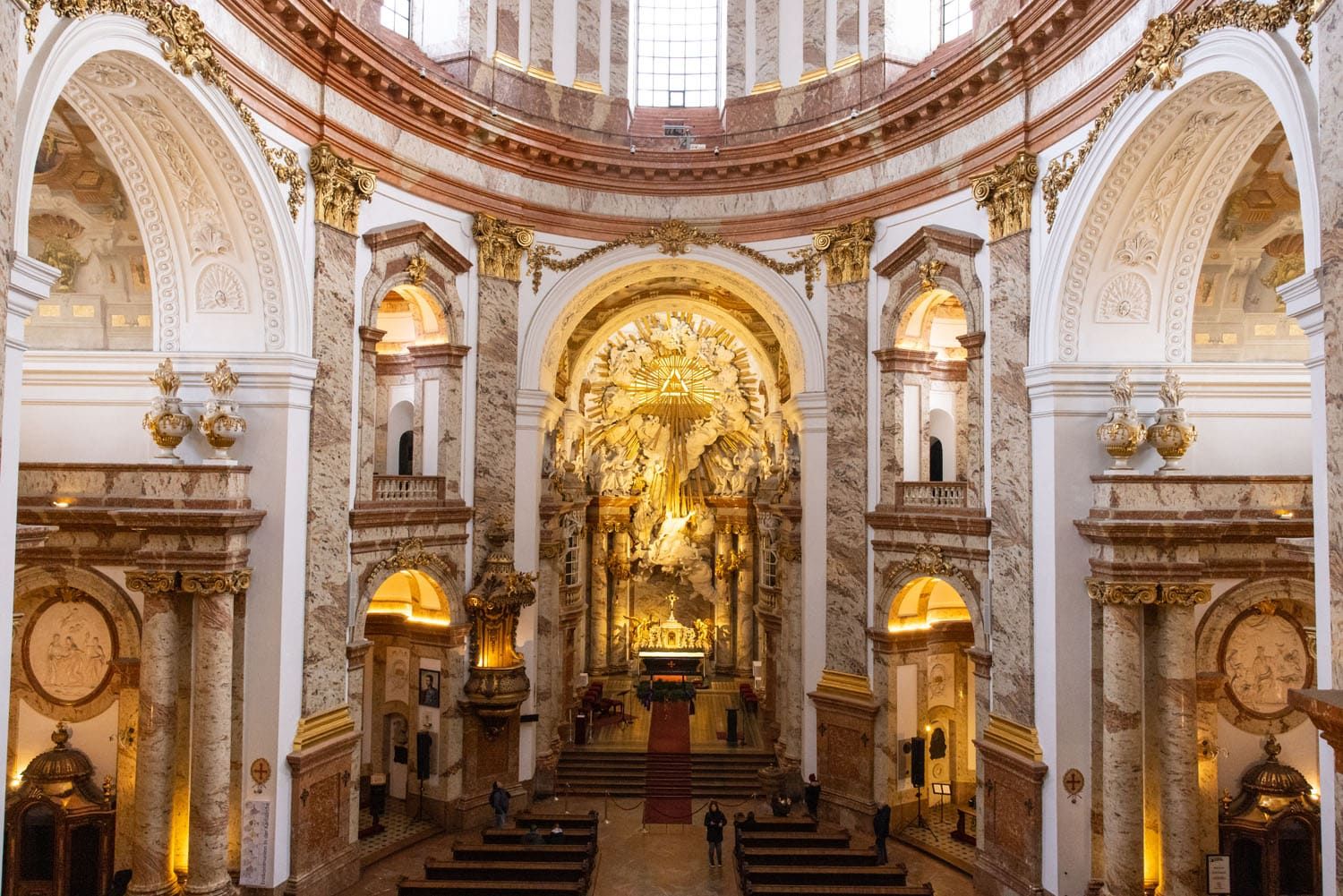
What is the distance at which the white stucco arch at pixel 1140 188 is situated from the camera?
981cm

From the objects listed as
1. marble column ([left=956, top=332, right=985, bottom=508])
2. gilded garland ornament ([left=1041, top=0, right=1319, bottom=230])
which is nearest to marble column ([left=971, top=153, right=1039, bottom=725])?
marble column ([left=956, top=332, right=985, bottom=508])

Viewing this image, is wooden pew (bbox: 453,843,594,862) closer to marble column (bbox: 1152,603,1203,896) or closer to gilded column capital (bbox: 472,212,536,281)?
marble column (bbox: 1152,603,1203,896)

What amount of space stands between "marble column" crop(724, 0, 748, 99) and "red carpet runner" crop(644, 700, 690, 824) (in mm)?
16040

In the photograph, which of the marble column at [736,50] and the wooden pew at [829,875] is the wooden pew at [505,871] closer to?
the wooden pew at [829,875]

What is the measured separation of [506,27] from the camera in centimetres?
1986

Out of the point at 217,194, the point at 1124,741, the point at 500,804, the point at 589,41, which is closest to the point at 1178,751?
the point at 1124,741

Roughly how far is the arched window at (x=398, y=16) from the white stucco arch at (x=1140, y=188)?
534 inches

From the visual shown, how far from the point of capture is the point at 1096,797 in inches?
554

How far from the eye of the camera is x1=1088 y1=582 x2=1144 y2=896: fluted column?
13.4m

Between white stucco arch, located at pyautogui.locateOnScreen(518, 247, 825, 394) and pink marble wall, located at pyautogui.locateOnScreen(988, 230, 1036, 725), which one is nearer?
pink marble wall, located at pyautogui.locateOnScreen(988, 230, 1036, 725)

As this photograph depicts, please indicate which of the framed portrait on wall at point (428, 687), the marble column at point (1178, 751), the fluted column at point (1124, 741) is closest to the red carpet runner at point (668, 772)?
the framed portrait on wall at point (428, 687)

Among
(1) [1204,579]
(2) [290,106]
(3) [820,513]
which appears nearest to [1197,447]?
(1) [1204,579]

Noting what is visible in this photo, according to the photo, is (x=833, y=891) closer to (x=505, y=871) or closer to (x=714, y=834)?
(x=714, y=834)

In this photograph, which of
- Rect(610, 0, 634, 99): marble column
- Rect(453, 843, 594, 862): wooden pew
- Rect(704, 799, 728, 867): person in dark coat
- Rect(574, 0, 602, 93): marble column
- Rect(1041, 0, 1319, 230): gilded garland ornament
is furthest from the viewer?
Rect(610, 0, 634, 99): marble column
